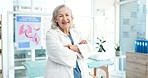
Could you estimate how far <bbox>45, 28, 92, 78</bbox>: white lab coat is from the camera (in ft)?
4.18

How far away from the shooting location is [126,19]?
189 inches

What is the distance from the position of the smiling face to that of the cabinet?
256 cm

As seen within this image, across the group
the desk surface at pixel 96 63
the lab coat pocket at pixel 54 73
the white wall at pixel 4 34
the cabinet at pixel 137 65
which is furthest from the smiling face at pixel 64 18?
the cabinet at pixel 137 65

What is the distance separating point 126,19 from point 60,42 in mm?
3852

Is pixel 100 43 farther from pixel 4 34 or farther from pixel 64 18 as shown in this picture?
pixel 64 18

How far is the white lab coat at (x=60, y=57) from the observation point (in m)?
1.27

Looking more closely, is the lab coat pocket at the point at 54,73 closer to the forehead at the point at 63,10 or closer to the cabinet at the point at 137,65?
the forehead at the point at 63,10

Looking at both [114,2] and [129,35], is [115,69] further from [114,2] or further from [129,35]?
[114,2]

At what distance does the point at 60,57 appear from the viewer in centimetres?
127

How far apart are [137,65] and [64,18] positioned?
2836 millimetres

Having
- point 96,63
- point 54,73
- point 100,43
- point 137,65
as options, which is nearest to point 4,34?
point 96,63

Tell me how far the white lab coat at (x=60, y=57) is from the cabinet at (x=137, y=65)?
2485mm

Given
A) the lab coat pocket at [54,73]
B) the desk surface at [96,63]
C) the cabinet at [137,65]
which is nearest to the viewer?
the lab coat pocket at [54,73]

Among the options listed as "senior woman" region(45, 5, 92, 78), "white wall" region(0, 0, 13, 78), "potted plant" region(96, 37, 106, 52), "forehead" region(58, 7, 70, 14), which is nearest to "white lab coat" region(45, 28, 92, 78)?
"senior woman" region(45, 5, 92, 78)
